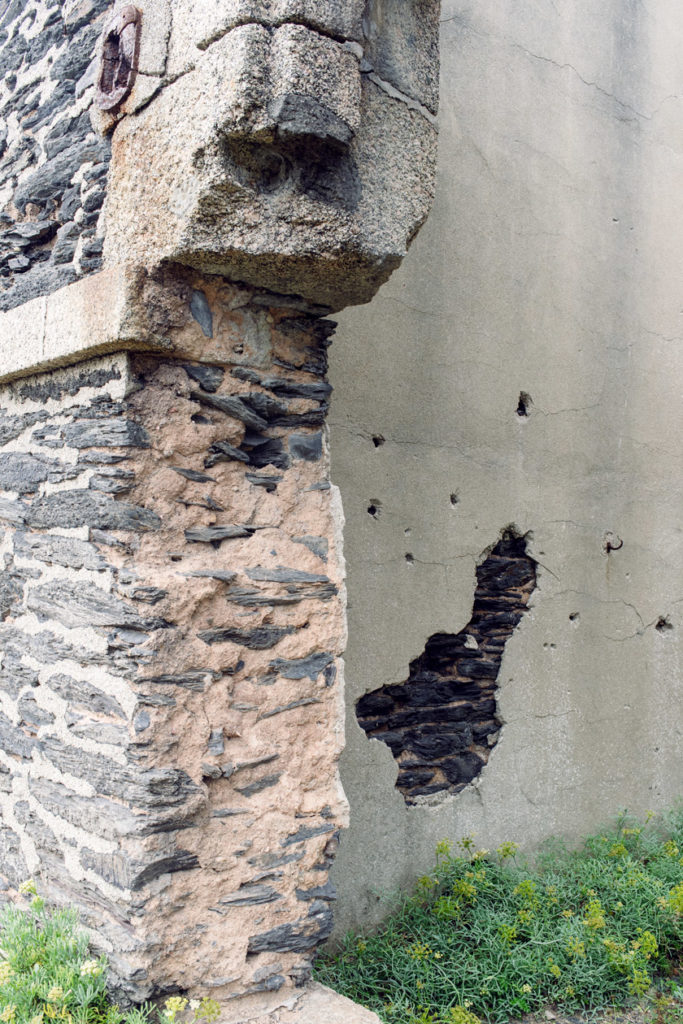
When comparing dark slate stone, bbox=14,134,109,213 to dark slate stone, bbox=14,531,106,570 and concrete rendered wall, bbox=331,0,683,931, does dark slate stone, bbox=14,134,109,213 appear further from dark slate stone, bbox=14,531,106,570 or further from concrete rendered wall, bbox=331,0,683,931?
concrete rendered wall, bbox=331,0,683,931

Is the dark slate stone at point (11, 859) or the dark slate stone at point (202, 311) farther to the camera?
the dark slate stone at point (11, 859)

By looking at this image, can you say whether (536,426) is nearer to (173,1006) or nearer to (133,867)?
(133,867)

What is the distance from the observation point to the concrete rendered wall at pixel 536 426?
3.60 m

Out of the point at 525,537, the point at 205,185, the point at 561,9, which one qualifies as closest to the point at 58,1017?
the point at 205,185

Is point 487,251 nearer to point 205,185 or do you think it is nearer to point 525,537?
point 525,537

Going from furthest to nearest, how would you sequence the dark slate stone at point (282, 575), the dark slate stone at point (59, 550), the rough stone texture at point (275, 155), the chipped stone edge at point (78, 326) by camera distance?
the dark slate stone at point (282, 575)
the dark slate stone at point (59, 550)
the chipped stone edge at point (78, 326)
the rough stone texture at point (275, 155)

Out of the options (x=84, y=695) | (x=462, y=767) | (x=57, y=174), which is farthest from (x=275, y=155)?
(x=462, y=767)

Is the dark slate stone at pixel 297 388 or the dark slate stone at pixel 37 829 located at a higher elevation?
the dark slate stone at pixel 297 388

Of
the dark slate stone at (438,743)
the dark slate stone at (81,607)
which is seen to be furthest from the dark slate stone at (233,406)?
the dark slate stone at (438,743)

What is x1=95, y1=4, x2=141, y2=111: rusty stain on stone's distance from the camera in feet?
7.75

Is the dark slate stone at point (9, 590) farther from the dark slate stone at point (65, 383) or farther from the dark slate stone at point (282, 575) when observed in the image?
the dark slate stone at point (282, 575)

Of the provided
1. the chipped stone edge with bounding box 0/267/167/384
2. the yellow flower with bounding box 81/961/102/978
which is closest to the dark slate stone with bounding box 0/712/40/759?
the yellow flower with bounding box 81/961/102/978

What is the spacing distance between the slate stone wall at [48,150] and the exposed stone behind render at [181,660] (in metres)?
0.36

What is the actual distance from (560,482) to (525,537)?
38 centimetres
